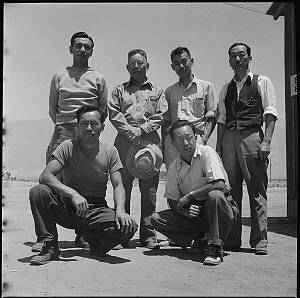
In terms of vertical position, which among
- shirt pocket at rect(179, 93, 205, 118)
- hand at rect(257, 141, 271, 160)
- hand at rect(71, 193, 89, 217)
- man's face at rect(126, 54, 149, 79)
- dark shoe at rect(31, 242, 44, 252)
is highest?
man's face at rect(126, 54, 149, 79)

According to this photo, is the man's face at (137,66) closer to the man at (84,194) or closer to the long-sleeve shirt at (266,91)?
the man at (84,194)

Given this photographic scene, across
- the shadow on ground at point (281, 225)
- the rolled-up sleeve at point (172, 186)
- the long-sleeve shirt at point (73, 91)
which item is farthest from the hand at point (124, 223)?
the shadow on ground at point (281, 225)

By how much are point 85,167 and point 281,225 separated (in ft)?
7.23

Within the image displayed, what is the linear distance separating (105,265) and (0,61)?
60.5 inches

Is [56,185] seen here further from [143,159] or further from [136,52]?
[136,52]

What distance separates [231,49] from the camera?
12.3 ft

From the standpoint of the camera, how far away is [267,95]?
12.1 feet

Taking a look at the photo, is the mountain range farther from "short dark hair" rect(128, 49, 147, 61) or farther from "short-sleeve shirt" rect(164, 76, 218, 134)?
"short dark hair" rect(128, 49, 147, 61)

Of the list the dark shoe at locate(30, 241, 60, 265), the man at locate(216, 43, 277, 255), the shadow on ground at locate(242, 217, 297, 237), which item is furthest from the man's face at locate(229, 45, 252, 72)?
the dark shoe at locate(30, 241, 60, 265)

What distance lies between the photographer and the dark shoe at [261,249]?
3.59 meters

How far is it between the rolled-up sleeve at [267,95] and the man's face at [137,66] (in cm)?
94

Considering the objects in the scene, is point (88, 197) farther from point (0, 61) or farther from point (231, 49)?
point (231, 49)

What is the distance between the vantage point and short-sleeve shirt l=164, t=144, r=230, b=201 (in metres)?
3.55

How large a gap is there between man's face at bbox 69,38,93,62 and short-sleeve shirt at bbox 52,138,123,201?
768 millimetres
